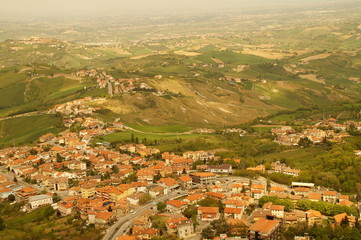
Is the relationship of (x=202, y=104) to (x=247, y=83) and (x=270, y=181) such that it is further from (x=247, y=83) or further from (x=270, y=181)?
(x=270, y=181)

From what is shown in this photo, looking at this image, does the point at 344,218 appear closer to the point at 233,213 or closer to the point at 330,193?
the point at 330,193

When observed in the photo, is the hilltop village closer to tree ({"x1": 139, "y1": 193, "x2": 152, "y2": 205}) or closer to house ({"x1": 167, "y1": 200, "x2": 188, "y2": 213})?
house ({"x1": 167, "y1": 200, "x2": 188, "y2": 213})

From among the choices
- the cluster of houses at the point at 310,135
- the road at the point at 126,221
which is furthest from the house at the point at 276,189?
the cluster of houses at the point at 310,135

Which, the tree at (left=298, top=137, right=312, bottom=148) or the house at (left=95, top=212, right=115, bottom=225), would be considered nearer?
the house at (left=95, top=212, right=115, bottom=225)

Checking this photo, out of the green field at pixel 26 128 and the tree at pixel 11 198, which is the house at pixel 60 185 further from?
the green field at pixel 26 128

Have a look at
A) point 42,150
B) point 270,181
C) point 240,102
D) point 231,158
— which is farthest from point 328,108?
point 42,150

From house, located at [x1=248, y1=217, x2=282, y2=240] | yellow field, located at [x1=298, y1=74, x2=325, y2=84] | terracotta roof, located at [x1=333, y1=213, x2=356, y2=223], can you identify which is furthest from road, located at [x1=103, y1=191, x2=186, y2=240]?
yellow field, located at [x1=298, y1=74, x2=325, y2=84]
